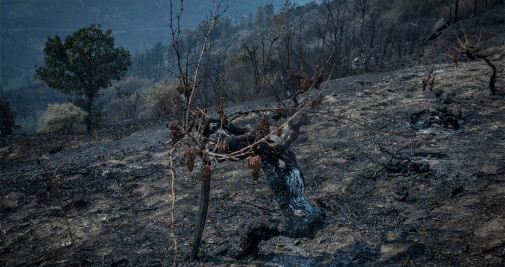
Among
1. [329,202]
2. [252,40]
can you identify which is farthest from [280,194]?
[252,40]

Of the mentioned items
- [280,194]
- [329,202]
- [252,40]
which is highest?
[252,40]

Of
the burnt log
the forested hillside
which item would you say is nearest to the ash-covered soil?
the burnt log

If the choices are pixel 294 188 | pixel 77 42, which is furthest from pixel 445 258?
pixel 77 42

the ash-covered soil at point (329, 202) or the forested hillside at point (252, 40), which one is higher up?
the forested hillside at point (252, 40)

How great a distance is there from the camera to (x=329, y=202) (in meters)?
4.45

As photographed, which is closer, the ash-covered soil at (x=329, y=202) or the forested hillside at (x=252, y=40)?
the ash-covered soil at (x=329, y=202)

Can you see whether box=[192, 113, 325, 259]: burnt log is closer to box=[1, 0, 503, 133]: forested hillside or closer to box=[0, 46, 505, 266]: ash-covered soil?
box=[0, 46, 505, 266]: ash-covered soil

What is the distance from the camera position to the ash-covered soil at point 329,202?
331 centimetres

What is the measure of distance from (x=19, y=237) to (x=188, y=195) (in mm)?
2621

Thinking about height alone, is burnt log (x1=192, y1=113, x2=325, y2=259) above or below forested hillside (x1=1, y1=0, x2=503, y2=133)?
below

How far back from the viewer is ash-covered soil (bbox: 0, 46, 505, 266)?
3.31 meters

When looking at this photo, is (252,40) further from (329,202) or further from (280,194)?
(280,194)

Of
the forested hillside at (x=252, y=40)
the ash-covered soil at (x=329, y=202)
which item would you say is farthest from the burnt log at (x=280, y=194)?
the forested hillside at (x=252, y=40)

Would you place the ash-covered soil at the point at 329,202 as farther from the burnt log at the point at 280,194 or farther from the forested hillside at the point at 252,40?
the forested hillside at the point at 252,40
